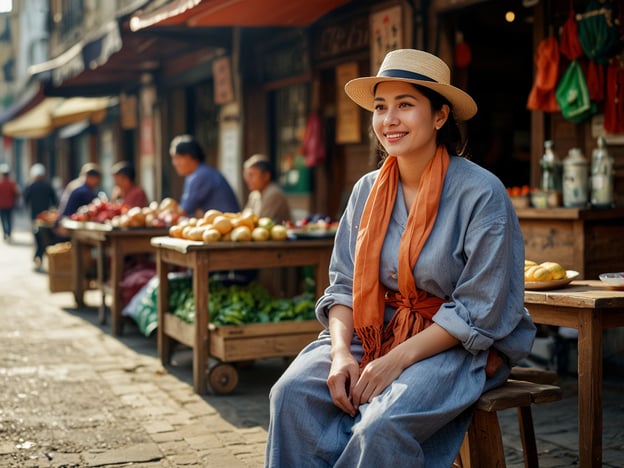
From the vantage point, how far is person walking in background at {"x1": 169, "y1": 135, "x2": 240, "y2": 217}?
7.82m

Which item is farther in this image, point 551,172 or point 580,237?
point 551,172

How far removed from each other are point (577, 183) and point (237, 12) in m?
4.01

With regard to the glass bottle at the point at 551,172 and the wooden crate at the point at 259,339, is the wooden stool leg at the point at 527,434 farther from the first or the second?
the glass bottle at the point at 551,172

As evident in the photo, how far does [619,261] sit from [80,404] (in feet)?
12.1

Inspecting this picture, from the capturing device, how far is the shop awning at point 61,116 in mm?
17891

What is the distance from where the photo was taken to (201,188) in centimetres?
782

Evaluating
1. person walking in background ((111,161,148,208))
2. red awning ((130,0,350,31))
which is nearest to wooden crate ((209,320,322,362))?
red awning ((130,0,350,31))

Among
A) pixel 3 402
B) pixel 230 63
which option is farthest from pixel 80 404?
pixel 230 63

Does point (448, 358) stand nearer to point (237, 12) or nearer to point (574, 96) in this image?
point (574, 96)

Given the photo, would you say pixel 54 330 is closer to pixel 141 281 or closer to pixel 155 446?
pixel 141 281

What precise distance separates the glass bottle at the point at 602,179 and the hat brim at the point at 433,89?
3.03 metres

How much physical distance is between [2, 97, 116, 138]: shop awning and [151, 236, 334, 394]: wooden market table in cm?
1269

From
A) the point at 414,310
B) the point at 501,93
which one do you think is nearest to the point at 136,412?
the point at 414,310

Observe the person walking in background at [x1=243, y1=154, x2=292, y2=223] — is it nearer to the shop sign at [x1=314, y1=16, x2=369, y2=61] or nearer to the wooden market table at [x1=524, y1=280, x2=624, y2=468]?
the shop sign at [x1=314, y1=16, x2=369, y2=61]
